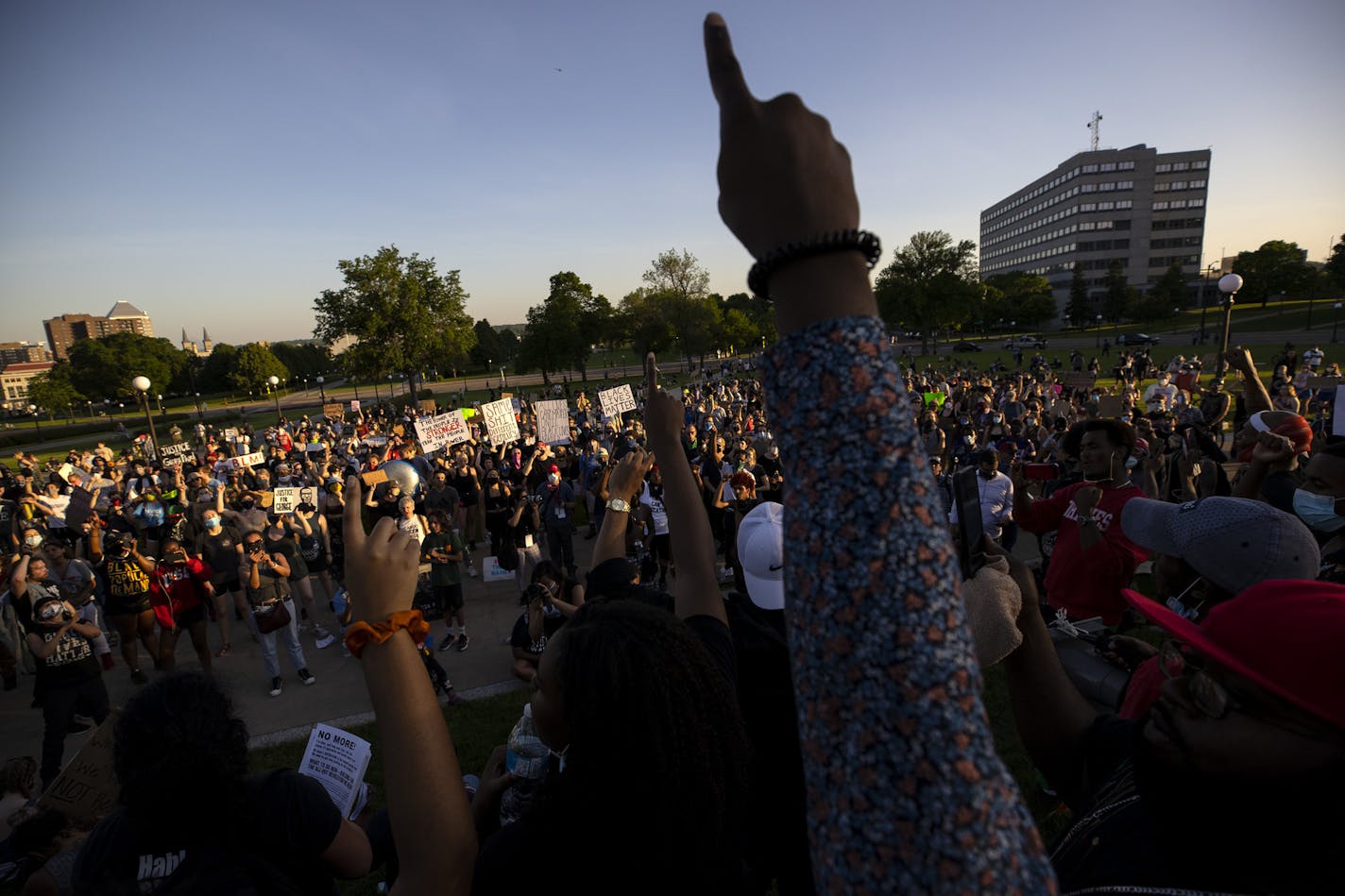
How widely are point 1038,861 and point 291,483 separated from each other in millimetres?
15471

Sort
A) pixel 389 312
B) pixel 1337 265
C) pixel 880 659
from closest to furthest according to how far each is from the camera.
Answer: pixel 880 659, pixel 389 312, pixel 1337 265

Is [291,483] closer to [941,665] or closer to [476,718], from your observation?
[476,718]

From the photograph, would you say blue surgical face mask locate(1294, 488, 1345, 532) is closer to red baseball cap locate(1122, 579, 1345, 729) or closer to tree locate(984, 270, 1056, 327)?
red baseball cap locate(1122, 579, 1345, 729)

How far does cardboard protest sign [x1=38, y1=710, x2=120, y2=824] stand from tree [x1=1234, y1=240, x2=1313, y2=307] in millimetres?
96938

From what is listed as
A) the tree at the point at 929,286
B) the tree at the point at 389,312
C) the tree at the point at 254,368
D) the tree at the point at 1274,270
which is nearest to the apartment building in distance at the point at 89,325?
the tree at the point at 254,368

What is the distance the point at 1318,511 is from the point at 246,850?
6177 millimetres

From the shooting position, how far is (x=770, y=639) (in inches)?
104

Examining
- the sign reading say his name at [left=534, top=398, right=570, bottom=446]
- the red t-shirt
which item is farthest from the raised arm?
the sign reading say his name at [left=534, top=398, right=570, bottom=446]

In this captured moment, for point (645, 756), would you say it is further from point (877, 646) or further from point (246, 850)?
point (246, 850)

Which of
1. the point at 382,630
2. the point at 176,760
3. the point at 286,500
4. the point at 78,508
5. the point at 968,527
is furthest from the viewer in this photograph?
the point at 78,508

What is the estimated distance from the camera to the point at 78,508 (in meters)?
11.7

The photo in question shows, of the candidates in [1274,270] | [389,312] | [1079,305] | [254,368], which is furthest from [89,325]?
[1274,270]

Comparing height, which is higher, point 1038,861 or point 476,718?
point 1038,861

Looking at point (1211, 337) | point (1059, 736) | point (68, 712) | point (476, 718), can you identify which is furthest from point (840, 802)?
point (1211, 337)
